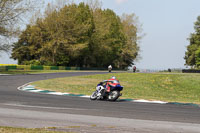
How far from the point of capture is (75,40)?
7481 centimetres

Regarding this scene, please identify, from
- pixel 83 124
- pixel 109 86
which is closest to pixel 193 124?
pixel 83 124

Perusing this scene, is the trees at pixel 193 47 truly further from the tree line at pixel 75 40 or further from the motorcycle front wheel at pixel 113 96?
the motorcycle front wheel at pixel 113 96

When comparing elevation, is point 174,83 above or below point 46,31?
below

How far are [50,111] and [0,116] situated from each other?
2077 mm

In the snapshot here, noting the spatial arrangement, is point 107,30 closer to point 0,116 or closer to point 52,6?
point 52,6

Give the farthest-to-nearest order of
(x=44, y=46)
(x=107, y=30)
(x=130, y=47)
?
(x=130, y=47) < (x=107, y=30) < (x=44, y=46)

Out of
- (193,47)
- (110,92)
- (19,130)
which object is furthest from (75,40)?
(19,130)

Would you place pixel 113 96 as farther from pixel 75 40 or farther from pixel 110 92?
pixel 75 40

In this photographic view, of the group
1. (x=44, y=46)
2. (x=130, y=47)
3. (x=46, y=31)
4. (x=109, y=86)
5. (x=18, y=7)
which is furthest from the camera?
(x=130, y=47)

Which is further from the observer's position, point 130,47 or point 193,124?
point 130,47

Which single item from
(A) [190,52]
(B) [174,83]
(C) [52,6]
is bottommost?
(B) [174,83]

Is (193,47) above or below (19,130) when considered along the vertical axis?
above

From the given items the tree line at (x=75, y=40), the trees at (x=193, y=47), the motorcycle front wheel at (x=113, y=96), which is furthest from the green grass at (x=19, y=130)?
the trees at (x=193, y=47)

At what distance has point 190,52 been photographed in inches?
3846
